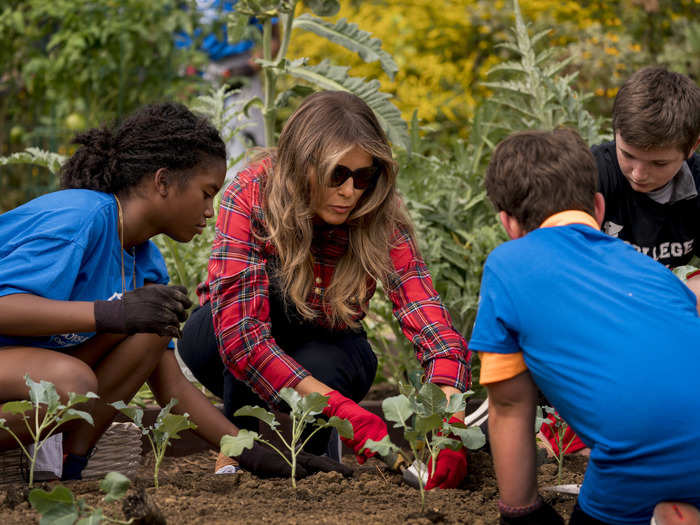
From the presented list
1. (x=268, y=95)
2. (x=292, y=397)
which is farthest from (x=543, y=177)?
(x=268, y=95)

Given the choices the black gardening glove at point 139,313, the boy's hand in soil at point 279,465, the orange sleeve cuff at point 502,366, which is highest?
the black gardening glove at point 139,313

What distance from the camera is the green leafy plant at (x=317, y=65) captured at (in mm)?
3500

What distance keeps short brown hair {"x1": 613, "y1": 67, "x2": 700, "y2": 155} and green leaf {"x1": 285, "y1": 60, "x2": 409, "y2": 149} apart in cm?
101

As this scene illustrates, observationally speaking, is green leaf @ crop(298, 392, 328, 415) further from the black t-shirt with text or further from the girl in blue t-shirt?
the black t-shirt with text

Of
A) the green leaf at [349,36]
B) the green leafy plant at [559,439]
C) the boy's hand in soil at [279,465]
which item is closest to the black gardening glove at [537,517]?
the green leafy plant at [559,439]

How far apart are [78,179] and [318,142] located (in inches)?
29.4

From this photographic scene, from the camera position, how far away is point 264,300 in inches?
97.0

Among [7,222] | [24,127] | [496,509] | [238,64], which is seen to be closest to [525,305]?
[496,509]

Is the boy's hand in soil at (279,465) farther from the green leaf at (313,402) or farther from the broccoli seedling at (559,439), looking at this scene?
the broccoli seedling at (559,439)

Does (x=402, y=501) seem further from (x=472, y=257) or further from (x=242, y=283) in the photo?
(x=472, y=257)

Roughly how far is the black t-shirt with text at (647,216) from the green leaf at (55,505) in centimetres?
201

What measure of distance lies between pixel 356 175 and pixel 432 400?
79 centimetres

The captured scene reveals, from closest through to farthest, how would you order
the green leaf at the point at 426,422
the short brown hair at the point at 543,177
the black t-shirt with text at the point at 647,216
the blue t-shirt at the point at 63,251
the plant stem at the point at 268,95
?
the short brown hair at the point at 543,177, the green leaf at the point at 426,422, the blue t-shirt at the point at 63,251, the black t-shirt with text at the point at 647,216, the plant stem at the point at 268,95

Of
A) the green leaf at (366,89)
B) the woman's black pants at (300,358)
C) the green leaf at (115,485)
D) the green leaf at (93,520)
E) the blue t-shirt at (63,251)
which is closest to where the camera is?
the green leaf at (93,520)
